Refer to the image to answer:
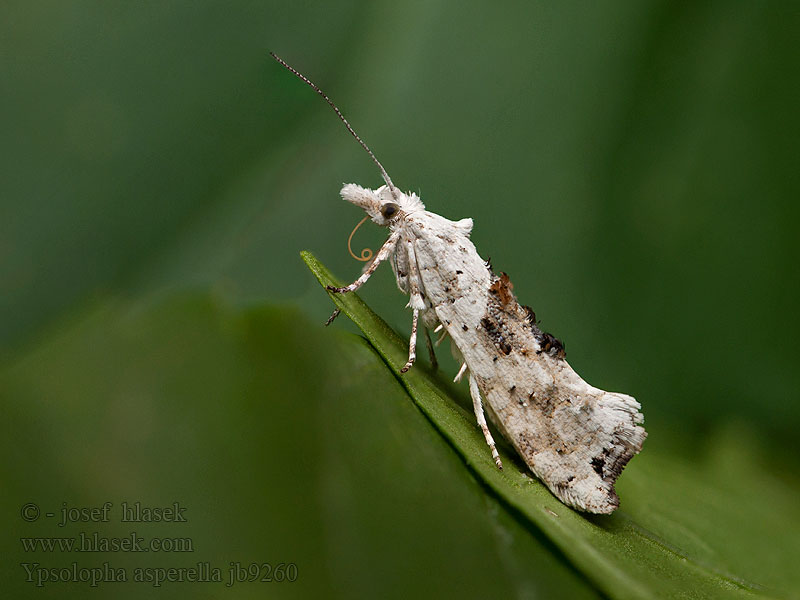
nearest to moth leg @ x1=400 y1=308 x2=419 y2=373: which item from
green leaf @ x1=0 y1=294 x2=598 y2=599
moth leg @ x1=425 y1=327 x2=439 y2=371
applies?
moth leg @ x1=425 y1=327 x2=439 y2=371

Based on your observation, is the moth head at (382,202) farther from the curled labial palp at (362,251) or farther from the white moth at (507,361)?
the curled labial palp at (362,251)

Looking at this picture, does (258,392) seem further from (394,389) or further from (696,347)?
(696,347)

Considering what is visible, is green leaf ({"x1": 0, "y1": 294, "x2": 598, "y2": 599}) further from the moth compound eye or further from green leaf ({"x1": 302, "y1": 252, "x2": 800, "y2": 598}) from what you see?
the moth compound eye

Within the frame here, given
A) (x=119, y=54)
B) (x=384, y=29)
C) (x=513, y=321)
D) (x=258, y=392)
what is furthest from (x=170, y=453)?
(x=384, y=29)
